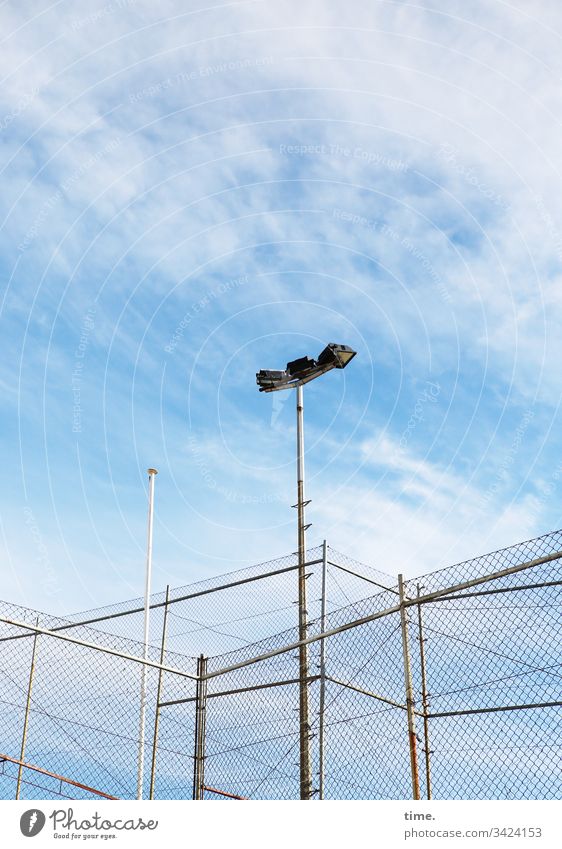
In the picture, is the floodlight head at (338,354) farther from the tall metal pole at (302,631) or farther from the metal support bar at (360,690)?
the metal support bar at (360,690)

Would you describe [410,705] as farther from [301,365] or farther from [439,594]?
[301,365]

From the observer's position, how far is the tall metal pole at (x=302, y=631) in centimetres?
906

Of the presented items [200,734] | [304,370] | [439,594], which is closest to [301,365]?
[304,370]

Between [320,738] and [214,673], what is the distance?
1.37m

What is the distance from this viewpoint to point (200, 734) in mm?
9062

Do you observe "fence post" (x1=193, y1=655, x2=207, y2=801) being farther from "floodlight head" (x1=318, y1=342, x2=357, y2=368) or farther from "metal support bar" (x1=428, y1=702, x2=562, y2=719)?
"floodlight head" (x1=318, y1=342, x2=357, y2=368)

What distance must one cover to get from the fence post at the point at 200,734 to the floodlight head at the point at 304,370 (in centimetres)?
718

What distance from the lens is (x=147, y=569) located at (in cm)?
1706

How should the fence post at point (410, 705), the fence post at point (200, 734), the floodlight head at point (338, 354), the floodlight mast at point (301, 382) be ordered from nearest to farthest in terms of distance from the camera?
the fence post at point (410, 705) < the fence post at point (200, 734) < the floodlight mast at point (301, 382) < the floodlight head at point (338, 354)

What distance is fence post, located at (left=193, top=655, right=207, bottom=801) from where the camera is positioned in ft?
29.2

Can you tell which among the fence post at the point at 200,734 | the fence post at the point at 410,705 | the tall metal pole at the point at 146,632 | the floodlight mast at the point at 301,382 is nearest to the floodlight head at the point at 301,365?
the floodlight mast at the point at 301,382

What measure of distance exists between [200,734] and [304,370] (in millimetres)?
7811

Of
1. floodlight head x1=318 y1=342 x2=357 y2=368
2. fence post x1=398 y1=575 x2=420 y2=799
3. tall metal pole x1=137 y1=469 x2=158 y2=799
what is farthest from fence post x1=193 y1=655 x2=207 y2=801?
floodlight head x1=318 y1=342 x2=357 y2=368
